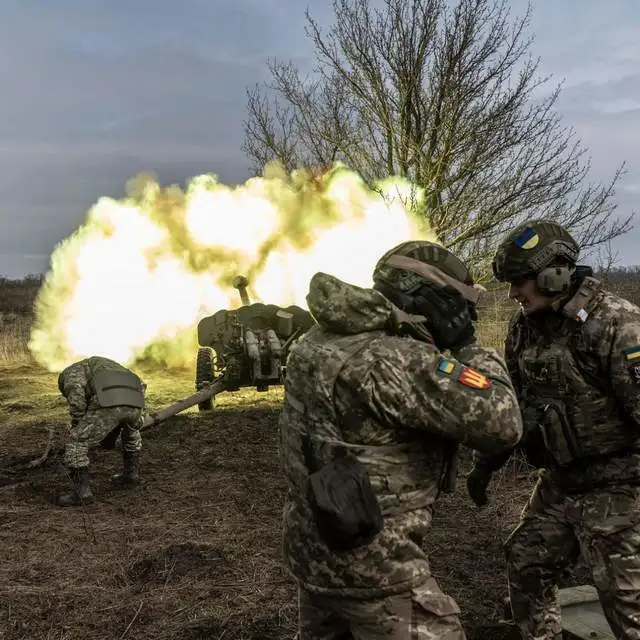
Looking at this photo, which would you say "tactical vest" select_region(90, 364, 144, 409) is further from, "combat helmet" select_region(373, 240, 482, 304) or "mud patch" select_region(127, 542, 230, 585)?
"combat helmet" select_region(373, 240, 482, 304)

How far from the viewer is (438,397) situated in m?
2.25

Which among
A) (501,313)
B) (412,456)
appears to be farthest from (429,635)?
(501,313)

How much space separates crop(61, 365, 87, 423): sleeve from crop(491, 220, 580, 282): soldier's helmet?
5.07 m

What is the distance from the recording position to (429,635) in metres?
2.31

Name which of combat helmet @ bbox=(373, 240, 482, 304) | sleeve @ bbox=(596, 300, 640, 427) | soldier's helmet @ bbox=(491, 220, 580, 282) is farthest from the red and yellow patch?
soldier's helmet @ bbox=(491, 220, 580, 282)

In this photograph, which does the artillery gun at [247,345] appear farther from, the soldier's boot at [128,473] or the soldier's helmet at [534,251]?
the soldier's helmet at [534,251]

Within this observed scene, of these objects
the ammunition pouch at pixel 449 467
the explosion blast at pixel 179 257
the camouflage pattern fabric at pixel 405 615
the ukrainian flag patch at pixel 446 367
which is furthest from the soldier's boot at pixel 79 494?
the explosion blast at pixel 179 257

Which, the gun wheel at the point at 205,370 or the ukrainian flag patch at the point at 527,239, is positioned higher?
the gun wheel at the point at 205,370

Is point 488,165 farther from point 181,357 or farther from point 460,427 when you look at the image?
point 460,427

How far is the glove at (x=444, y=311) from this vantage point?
8.16ft

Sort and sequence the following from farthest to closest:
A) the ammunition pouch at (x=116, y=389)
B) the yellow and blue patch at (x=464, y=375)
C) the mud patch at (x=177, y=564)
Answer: the ammunition pouch at (x=116, y=389), the mud patch at (x=177, y=564), the yellow and blue patch at (x=464, y=375)

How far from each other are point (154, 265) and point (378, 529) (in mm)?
14969

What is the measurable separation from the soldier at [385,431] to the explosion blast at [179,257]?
12187 millimetres

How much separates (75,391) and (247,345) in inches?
181
